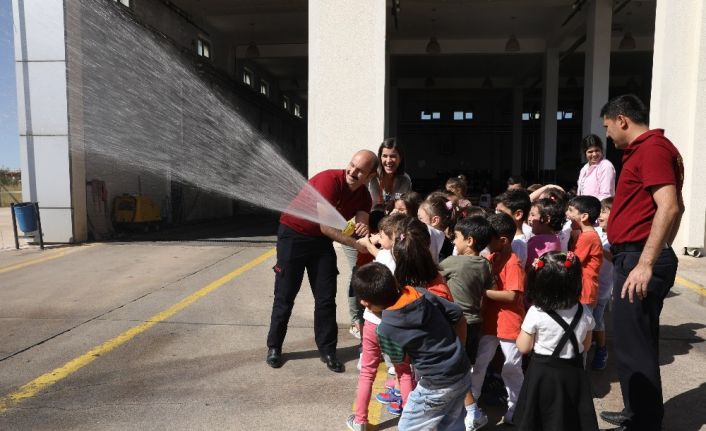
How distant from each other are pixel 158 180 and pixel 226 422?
41.0 feet

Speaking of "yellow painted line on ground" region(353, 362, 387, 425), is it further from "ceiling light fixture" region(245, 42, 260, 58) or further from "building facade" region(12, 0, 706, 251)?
"ceiling light fixture" region(245, 42, 260, 58)

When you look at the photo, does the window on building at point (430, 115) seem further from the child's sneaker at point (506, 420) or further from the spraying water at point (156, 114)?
the child's sneaker at point (506, 420)

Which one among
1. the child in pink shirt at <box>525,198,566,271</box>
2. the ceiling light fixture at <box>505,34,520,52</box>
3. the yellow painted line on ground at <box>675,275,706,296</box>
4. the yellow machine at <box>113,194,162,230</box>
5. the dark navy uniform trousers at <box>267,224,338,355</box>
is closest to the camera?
→ the child in pink shirt at <box>525,198,566,271</box>

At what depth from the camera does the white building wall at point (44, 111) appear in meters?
9.19

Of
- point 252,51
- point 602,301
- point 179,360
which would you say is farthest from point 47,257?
point 252,51

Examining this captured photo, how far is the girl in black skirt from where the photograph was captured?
2.31 meters

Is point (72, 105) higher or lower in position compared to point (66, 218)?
higher

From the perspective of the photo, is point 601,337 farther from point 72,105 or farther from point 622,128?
point 72,105

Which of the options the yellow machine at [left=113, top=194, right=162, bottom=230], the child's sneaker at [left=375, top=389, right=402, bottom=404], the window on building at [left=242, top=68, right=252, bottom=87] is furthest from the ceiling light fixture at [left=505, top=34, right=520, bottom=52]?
the child's sneaker at [left=375, top=389, right=402, bottom=404]

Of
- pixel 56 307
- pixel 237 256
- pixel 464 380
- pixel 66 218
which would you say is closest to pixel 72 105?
pixel 66 218

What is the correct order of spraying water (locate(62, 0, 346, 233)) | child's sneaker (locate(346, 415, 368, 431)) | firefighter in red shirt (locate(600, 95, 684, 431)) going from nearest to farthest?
firefighter in red shirt (locate(600, 95, 684, 431)) < child's sneaker (locate(346, 415, 368, 431)) < spraying water (locate(62, 0, 346, 233))

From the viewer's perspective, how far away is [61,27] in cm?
916

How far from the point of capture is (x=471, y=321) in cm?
288

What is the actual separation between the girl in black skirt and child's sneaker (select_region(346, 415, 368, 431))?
33.0 inches
